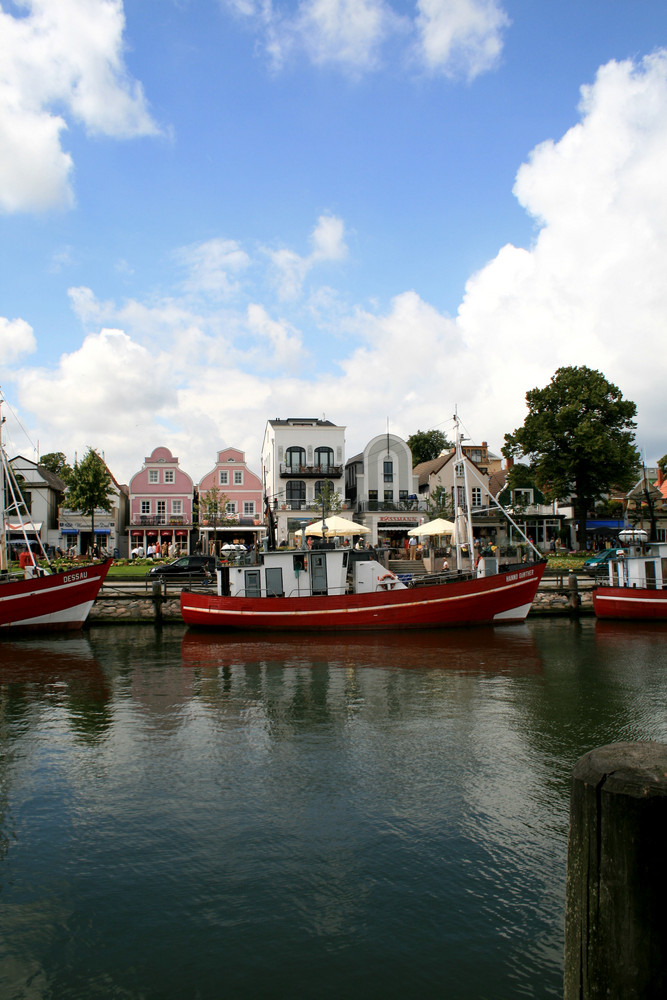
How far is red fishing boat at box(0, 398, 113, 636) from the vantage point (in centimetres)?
2578

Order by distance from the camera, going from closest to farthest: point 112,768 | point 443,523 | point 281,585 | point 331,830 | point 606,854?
point 606,854 → point 331,830 → point 112,768 → point 281,585 → point 443,523

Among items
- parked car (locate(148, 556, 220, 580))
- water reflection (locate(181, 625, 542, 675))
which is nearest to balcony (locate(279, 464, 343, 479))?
parked car (locate(148, 556, 220, 580))

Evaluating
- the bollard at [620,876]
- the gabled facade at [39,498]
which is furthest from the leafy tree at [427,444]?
the bollard at [620,876]

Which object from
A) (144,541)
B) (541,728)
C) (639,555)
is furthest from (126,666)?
(144,541)

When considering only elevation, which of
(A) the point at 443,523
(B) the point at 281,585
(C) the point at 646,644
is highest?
(A) the point at 443,523

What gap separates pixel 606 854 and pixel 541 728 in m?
10.7

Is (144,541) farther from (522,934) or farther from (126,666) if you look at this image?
(522,934)

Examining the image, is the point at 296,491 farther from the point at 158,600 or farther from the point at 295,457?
the point at 158,600

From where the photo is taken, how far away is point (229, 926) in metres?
6.15

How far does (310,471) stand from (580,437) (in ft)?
70.6

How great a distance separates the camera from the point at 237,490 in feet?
195

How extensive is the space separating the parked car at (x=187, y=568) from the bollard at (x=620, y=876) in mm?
33051

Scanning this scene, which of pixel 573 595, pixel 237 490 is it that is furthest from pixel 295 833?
pixel 237 490

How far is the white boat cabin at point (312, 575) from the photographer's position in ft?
86.1
